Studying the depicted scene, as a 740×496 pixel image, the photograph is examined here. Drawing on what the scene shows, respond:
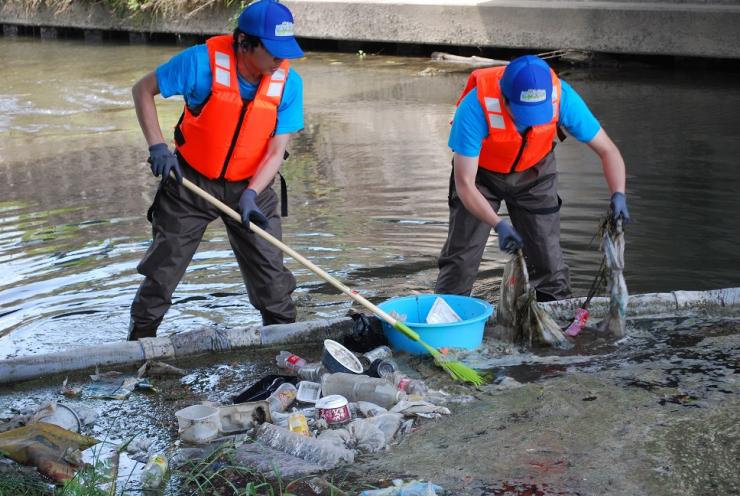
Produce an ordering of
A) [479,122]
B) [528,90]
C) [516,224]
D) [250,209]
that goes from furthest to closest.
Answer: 1. [516,224]
2. [479,122]
3. [250,209]
4. [528,90]

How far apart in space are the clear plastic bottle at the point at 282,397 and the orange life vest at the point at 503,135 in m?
1.76

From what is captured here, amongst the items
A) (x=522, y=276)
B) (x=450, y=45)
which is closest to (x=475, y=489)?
(x=522, y=276)

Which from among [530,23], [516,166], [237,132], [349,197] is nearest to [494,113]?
[516,166]

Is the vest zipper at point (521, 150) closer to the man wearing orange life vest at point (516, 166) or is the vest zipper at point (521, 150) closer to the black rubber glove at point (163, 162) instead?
the man wearing orange life vest at point (516, 166)

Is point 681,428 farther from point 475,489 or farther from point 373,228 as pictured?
point 373,228

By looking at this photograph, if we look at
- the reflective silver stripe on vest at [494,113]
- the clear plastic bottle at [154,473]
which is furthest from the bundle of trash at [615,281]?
the clear plastic bottle at [154,473]

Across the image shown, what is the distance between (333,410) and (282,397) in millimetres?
370

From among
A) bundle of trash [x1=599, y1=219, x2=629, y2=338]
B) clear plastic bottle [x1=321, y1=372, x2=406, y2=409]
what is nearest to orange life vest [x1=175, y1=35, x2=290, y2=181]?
clear plastic bottle [x1=321, y1=372, x2=406, y2=409]

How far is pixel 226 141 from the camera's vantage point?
5582 millimetres

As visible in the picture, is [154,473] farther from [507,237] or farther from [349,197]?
[349,197]

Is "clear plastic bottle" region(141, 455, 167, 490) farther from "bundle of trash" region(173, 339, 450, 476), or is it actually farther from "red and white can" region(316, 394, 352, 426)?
"red and white can" region(316, 394, 352, 426)

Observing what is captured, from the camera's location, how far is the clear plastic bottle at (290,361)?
5.55 meters

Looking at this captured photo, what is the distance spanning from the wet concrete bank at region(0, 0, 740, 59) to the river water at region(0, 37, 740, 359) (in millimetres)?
537

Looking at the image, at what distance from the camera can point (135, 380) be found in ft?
18.0
